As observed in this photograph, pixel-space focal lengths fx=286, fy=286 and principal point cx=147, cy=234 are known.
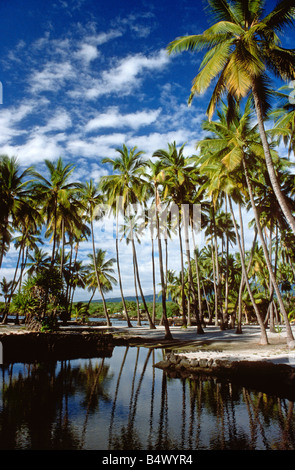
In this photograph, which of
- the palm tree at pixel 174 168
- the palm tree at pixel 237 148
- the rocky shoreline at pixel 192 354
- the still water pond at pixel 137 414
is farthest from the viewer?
the palm tree at pixel 174 168

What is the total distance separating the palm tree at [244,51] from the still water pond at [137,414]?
7.15 metres

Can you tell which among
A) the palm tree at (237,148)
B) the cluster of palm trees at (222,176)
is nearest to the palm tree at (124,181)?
the cluster of palm trees at (222,176)

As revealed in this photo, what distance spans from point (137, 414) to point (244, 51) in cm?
1278

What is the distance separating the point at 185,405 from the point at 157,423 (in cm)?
140

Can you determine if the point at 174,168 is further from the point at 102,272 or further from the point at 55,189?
the point at 102,272

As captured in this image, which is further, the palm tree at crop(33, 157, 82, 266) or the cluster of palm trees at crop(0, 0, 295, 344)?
the palm tree at crop(33, 157, 82, 266)

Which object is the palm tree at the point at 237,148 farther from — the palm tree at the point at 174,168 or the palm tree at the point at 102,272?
the palm tree at the point at 102,272

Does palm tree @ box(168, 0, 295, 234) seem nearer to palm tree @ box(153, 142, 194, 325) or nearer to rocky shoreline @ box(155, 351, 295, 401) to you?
rocky shoreline @ box(155, 351, 295, 401)

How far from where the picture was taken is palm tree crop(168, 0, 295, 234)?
1107cm

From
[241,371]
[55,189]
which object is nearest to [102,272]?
[55,189]

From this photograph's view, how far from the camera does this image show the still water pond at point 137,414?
5121 millimetres

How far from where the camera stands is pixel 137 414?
6668 millimetres

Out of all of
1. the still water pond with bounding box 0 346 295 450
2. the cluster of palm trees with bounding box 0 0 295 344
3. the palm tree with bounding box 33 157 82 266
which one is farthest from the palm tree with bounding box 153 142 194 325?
the still water pond with bounding box 0 346 295 450

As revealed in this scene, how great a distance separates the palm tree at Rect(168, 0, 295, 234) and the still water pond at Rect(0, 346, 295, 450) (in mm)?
7153
